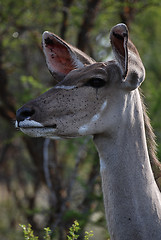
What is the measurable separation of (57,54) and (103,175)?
1.39 metres

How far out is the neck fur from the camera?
355 cm

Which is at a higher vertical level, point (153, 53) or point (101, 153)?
point (153, 53)

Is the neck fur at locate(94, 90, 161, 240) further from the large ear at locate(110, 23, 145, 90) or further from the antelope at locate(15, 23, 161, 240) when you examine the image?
the large ear at locate(110, 23, 145, 90)

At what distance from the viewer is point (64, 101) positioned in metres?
3.64

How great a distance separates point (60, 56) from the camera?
448 cm

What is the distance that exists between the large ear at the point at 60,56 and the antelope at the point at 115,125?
60 cm

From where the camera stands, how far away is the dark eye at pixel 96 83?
12.2 feet

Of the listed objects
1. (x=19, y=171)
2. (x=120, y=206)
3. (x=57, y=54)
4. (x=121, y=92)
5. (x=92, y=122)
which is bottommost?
(x=19, y=171)

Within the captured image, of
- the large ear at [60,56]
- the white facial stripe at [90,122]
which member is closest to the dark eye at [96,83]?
the white facial stripe at [90,122]

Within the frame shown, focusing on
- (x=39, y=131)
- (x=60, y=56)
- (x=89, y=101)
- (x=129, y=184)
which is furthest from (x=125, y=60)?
(x=60, y=56)

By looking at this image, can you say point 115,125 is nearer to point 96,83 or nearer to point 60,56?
point 96,83

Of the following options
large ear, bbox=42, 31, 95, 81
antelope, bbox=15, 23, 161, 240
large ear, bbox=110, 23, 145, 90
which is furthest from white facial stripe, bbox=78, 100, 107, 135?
large ear, bbox=42, 31, 95, 81

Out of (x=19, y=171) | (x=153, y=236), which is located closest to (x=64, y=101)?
(x=153, y=236)

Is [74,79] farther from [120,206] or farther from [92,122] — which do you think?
[120,206]
